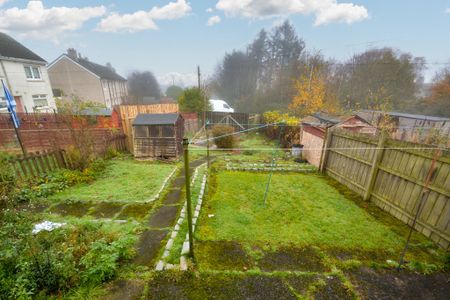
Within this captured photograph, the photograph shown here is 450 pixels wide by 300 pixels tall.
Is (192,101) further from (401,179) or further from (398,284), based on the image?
(398,284)

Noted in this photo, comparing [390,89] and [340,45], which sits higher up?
[340,45]

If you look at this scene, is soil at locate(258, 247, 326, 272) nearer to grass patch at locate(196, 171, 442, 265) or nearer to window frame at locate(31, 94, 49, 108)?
grass patch at locate(196, 171, 442, 265)

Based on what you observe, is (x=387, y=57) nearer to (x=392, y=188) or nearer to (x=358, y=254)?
(x=392, y=188)

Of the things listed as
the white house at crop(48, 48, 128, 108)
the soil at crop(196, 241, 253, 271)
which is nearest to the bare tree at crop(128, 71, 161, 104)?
the white house at crop(48, 48, 128, 108)

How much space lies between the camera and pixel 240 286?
2867 millimetres

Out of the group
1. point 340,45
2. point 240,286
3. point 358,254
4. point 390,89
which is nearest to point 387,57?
point 390,89

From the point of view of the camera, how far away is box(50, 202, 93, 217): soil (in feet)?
15.4

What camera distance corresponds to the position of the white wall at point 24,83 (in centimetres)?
1474

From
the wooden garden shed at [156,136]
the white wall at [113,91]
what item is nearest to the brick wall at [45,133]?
the wooden garden shed at [156,136]

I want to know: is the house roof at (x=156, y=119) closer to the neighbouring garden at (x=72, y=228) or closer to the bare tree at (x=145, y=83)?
the neighbouring garden at (x=72, y=228)

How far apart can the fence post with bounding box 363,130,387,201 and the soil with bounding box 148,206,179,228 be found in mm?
5214

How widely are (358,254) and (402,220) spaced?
203cm

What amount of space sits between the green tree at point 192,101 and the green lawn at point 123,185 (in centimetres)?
1231

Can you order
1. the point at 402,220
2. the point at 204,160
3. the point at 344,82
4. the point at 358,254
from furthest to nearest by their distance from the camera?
the point at 344,82 → the point at 204,160 → the point at 402,220 → the point at 358,254
